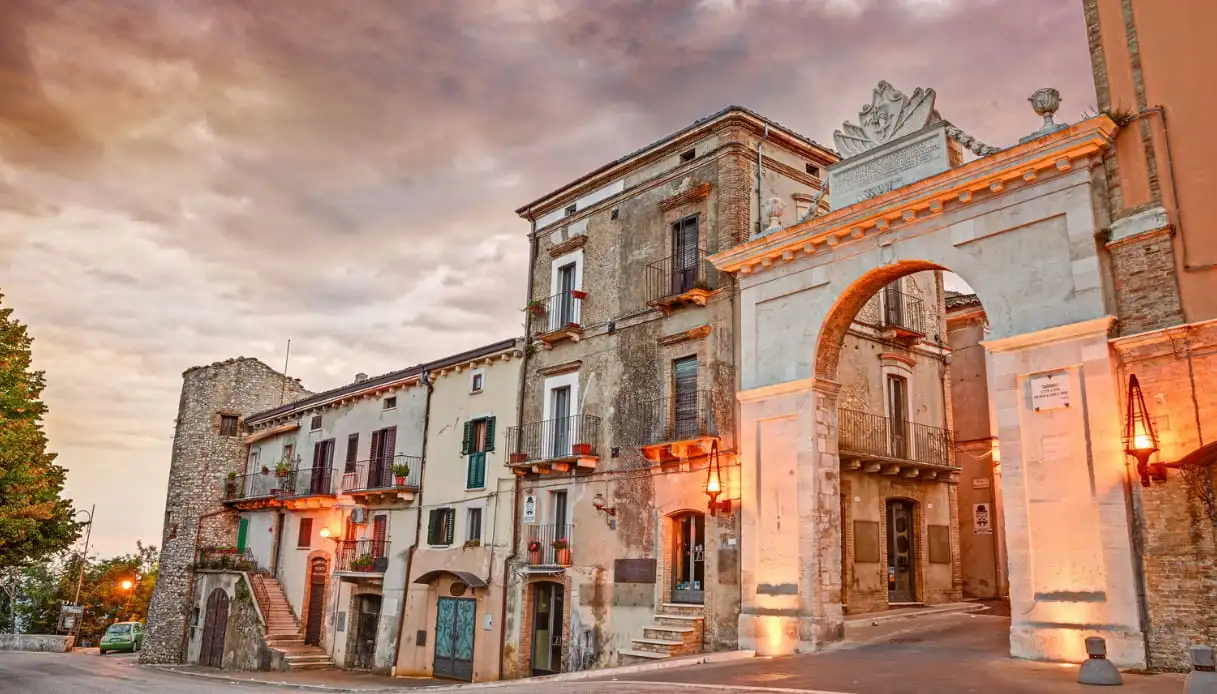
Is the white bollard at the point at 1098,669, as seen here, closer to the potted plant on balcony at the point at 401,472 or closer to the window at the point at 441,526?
the window at the point at 441,526

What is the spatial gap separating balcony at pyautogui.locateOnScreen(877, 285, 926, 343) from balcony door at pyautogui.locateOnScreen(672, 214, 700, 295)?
544cm

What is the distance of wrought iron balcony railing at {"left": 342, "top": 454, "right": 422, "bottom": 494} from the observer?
27.1 m

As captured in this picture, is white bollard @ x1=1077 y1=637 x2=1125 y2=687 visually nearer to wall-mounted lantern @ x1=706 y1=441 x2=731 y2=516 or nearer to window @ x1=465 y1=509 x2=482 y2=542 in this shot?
wall-mounted lantern @ x1=706 y1=441 x2=731 y2=516

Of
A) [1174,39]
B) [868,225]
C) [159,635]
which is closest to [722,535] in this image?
[868,225]

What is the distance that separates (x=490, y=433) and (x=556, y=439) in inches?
122

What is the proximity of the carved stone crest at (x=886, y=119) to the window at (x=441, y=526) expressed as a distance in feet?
50.1

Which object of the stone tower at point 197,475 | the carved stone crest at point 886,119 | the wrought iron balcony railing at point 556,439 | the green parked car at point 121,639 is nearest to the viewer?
the carved stone crest at point 886,119

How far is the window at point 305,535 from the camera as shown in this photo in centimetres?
3152

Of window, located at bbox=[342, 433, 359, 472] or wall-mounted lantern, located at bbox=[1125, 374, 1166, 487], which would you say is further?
window, located at bbox=[342, 433, 359, 472]

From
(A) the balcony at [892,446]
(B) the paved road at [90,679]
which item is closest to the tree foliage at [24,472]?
(B) the paved road at [90,679]

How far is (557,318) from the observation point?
77.6 ft

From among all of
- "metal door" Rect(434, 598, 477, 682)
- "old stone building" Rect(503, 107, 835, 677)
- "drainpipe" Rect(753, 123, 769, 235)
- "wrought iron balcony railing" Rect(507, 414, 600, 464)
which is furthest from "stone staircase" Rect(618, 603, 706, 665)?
"drainpipe" Rect(753, 123, 769, 235)

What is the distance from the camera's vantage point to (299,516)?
32.3 meters

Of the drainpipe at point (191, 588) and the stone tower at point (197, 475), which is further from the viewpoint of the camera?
the stone tower at point (197, 475)
